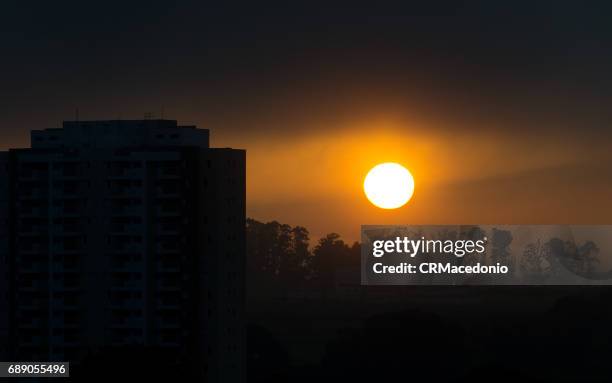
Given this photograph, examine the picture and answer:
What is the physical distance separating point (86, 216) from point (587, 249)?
255 ft

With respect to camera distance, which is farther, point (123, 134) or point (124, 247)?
point (123, 134)

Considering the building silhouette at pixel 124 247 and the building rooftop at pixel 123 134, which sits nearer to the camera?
the building silhouette at pixel 124 247

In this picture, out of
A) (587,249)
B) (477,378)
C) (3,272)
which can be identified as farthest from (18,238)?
(587,249)

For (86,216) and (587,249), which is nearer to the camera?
(86,216)

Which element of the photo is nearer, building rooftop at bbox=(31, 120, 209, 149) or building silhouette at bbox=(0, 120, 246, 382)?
building silhouette at bbox=(0, 120, 246, 382)

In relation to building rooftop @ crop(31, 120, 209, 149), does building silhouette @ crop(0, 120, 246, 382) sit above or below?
below

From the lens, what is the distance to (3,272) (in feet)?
511

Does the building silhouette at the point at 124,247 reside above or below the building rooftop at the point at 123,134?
below

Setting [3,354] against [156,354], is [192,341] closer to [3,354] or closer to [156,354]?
[156,354]

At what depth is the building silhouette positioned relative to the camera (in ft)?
485

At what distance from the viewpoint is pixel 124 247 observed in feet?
489

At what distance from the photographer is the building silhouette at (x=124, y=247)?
147875 mm

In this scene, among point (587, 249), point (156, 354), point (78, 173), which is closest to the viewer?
point (156, 354)

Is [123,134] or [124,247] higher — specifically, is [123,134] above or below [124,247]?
above
